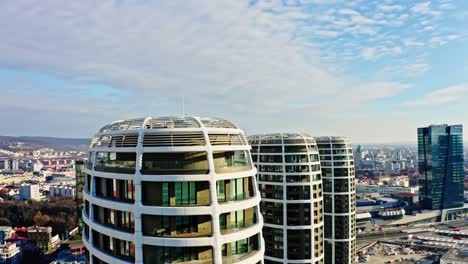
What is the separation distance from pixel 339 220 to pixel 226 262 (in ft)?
206

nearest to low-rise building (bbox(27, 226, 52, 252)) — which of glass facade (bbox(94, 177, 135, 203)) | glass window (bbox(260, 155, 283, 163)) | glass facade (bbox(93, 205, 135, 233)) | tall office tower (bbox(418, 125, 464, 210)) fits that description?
glass window (bbox(260, 155, 283, 163))

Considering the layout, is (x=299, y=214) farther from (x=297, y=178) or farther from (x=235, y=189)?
(x=235, y=189)

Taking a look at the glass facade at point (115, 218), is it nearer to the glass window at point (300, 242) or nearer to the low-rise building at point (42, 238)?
the glass window at point (300, 242)

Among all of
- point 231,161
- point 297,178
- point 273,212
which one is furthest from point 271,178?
point 231,161

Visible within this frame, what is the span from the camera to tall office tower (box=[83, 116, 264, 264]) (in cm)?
2238

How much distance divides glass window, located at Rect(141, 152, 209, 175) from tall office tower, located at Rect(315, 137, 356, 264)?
6085cm

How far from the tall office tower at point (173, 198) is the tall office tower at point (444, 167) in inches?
7308

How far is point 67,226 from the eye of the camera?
480 ft

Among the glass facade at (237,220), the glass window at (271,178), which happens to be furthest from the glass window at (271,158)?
the glass facade at (237,220)

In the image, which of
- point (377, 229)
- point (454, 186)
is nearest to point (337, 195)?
point (377, 229)

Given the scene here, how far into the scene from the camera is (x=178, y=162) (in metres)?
23.4

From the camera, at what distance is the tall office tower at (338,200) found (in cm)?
7850

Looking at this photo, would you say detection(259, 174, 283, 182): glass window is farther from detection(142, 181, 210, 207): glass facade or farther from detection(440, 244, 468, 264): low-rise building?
detection(440, 244, 468, 264): low-rise building

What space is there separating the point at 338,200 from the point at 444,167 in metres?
131
